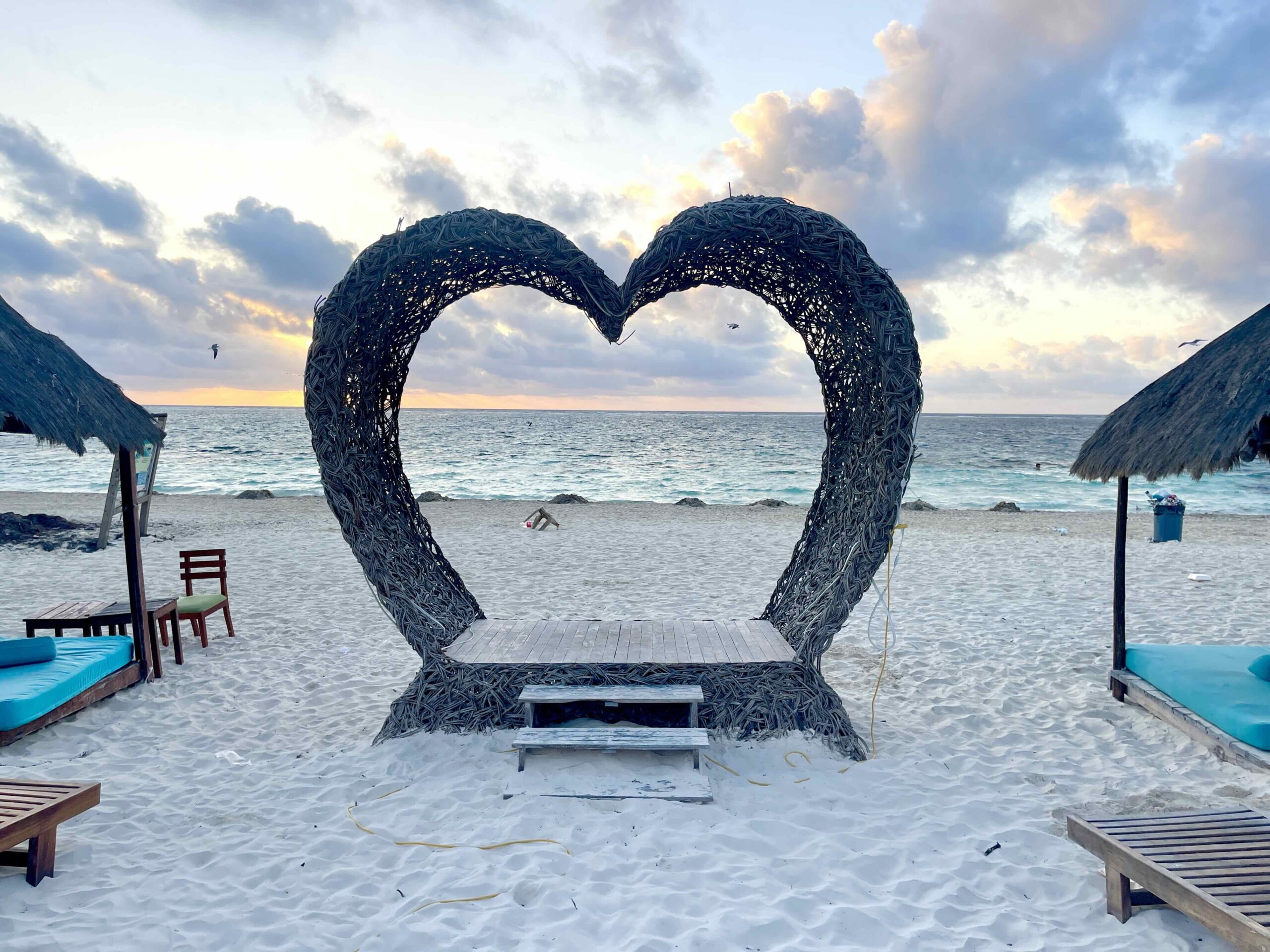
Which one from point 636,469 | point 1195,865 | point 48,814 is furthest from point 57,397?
point 636,469

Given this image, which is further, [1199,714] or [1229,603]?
[1229,603]

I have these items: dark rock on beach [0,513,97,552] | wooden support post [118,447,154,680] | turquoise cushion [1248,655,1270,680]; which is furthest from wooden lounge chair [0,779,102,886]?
dark rock on beach [0,513,97,552]

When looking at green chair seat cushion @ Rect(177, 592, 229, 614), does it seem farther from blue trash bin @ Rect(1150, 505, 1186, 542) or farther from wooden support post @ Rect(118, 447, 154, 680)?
blue trash bin @ Rect(1150, 505, 1186, 542)

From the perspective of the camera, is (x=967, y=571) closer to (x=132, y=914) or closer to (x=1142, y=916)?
(x=1142, y=916)

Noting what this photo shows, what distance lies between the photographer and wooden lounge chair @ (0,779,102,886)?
2969 mm

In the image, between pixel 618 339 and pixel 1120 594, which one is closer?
pixel 618 339

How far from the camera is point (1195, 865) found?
278cm

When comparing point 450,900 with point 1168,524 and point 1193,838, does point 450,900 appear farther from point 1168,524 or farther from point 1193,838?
point 1168,524

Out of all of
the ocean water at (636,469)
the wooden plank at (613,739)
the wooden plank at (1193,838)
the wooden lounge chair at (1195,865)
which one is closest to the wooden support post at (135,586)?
the wooden plank at (613,739)

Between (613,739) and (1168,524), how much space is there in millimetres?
13119

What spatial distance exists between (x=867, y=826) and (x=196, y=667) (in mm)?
5491

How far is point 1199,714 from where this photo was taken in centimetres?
455

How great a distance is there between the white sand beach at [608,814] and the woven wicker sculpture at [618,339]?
0.32 meters

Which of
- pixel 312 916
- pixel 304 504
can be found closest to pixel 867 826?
pixel 312 916
